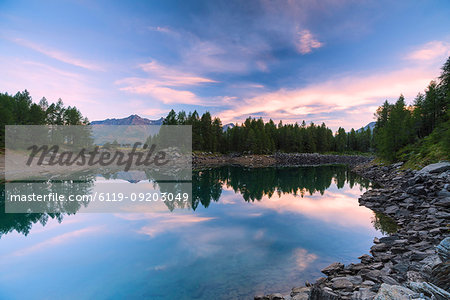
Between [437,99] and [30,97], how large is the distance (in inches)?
5262

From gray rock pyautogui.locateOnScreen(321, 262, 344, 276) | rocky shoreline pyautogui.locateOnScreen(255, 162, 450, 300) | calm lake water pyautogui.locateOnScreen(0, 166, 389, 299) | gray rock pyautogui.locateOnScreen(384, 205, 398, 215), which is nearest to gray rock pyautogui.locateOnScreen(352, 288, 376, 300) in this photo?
rocky shoreline pyautogui.locateOnScreen(255, 162, 450, 300)

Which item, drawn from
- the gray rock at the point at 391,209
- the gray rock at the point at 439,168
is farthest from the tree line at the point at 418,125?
the gray rock at the point at 391,209

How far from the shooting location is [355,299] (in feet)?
25.0

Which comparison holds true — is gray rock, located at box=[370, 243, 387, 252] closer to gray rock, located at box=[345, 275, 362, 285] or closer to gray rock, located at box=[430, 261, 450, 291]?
gray rock, located at box=[345, 275, 362, 285]

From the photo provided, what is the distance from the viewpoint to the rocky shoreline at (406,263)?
684cm

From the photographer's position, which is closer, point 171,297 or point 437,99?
point 171,297

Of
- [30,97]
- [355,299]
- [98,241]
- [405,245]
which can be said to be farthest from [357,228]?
[30,97]

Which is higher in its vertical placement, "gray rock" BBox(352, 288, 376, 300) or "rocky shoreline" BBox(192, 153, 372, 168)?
"rocky shoreline" BBox(192, 153, 372, 168)

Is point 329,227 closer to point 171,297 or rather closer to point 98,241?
point 171,297

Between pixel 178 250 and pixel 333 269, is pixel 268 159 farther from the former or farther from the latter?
pixel 333 269

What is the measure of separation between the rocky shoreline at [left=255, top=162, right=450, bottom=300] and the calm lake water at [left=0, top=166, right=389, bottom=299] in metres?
1.27

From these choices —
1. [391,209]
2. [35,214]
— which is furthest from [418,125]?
[35,214]

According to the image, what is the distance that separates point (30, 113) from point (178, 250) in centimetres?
9092

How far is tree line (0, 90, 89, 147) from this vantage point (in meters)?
63.7
